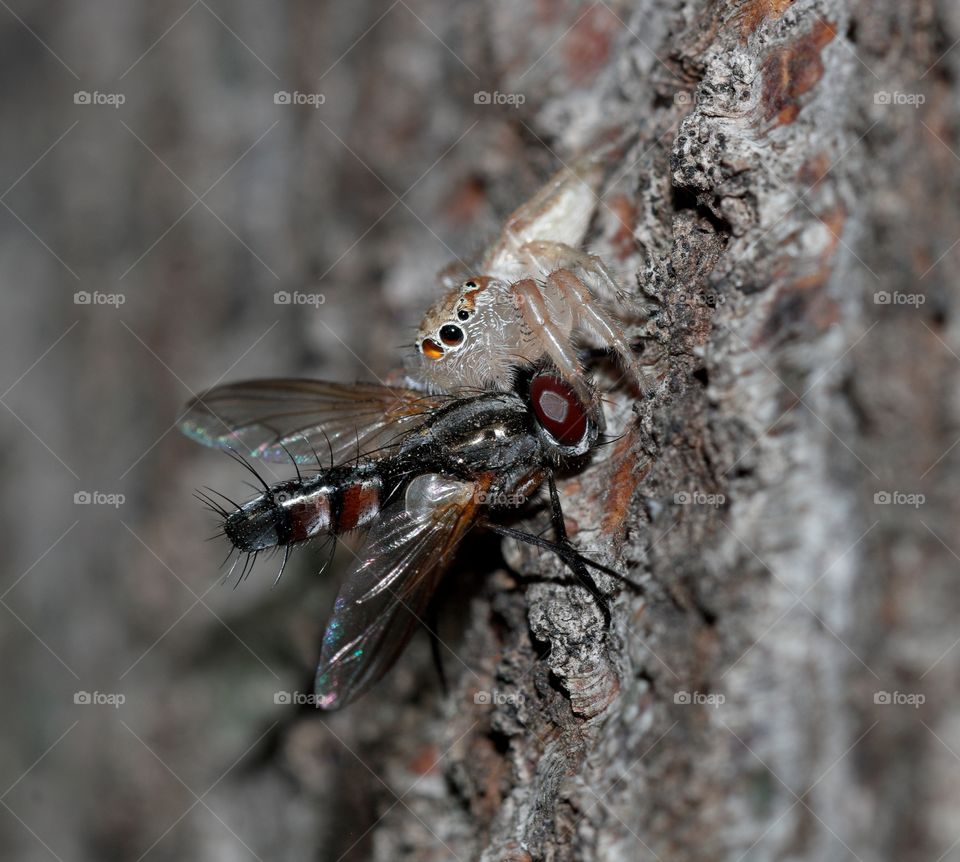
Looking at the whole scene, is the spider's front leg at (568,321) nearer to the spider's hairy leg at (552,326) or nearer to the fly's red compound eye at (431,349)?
the spider's hairy leg at (552,326)

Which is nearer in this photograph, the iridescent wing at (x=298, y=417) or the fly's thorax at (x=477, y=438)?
the fly's thorax at (x=477, y=438)

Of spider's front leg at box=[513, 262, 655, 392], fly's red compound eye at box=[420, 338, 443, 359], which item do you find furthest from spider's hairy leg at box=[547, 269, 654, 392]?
fly's red compound eye at box=[420, 338, 443, 359]

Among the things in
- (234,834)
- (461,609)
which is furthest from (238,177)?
(234,834)

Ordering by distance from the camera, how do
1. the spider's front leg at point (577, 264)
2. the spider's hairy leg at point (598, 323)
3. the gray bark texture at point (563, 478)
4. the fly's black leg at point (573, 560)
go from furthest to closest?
the spider's front leg at point (577, 264)
the spider's hairy leg at point (598, 323)
the gray bark texture at point (563, 478)
the fly's black leg at point (573, 560)

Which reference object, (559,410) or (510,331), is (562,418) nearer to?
(559,410)

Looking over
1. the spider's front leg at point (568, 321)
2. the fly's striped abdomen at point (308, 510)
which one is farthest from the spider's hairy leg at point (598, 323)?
the fly's striped abdomen at point (308, 510)

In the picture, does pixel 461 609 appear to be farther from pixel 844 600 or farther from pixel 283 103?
pixel 283 103

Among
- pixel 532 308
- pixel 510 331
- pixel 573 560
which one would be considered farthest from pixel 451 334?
pixel 573 560
